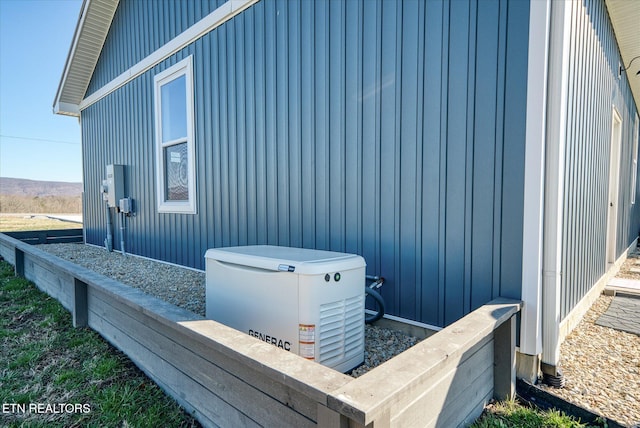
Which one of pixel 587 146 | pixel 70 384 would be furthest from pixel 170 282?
pixel 587 146

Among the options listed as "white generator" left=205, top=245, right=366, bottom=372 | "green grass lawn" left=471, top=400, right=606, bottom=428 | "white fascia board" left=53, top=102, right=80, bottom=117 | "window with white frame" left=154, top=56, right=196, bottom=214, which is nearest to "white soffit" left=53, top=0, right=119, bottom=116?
"white fascia board" left=53, top=102, right=80, bottom=117

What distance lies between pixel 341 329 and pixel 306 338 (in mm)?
224

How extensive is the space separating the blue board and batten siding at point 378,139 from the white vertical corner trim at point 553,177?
0.43ft

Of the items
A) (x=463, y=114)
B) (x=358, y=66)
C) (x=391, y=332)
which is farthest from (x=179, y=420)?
(x=358, y=66)

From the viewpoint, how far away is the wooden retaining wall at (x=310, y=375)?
982mm

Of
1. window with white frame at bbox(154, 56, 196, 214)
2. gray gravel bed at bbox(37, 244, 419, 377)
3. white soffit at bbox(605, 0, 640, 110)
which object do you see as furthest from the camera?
window with white frame at bbox(154, 56, 196, 214)

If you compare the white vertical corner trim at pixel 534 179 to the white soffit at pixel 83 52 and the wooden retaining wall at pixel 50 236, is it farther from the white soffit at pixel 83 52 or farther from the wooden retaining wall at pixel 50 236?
the wooden retaining wall at pixel 50 236

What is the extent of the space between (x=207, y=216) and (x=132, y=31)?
11.6 feet

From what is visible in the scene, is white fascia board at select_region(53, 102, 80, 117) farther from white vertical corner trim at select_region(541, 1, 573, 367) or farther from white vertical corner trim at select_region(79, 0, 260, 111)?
white vertical corner trim at select_region(541, 1, 573, 367)

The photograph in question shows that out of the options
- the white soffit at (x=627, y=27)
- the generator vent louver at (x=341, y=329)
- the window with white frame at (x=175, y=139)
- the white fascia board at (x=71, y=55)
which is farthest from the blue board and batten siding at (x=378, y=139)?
the white fascia board at (x=71, y=55)

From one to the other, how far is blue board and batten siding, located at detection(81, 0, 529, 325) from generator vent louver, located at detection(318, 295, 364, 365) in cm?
63

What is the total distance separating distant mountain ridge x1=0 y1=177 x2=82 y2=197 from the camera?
3631 centimetres

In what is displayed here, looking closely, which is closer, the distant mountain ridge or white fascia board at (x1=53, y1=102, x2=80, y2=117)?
white fascia board at (x1=53, y1=102, x2=80, y2=117)
